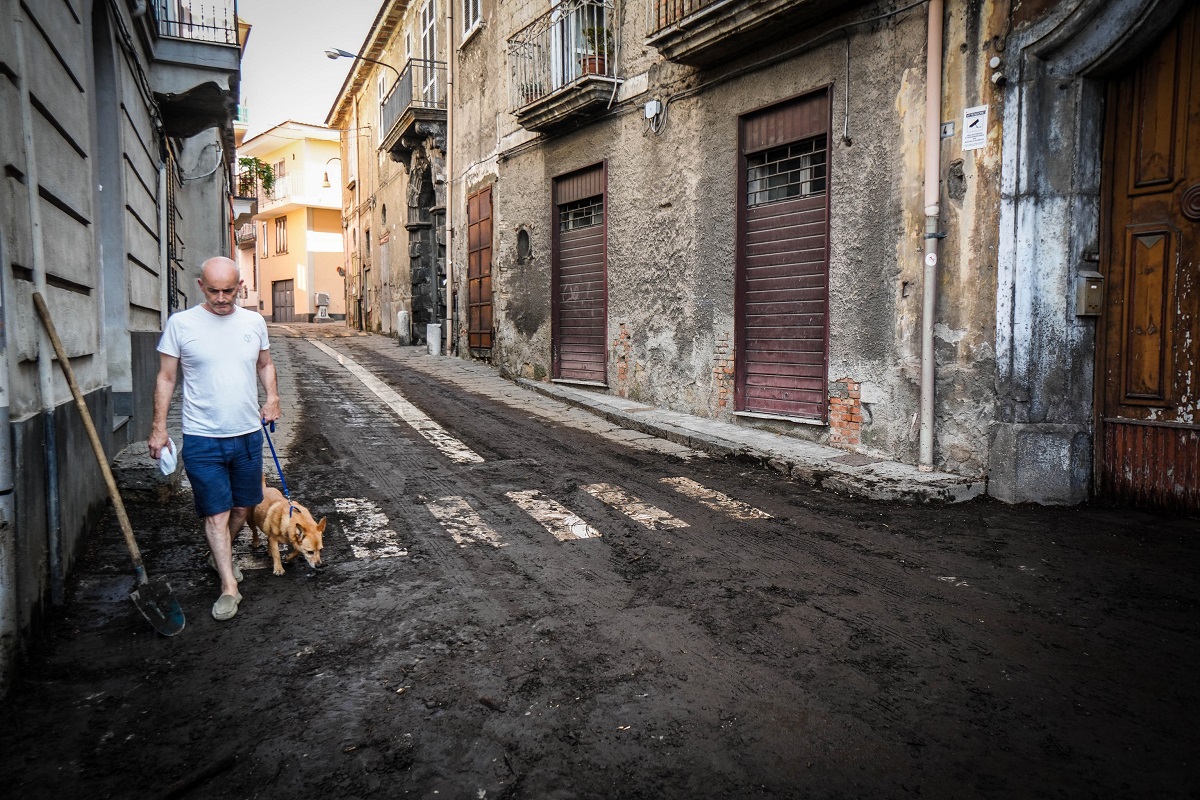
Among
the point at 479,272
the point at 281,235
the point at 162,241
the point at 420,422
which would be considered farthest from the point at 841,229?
the point at 281,235

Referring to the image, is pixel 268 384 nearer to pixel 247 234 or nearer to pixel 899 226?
pixel 899 226

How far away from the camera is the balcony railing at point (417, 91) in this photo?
18.9 meters

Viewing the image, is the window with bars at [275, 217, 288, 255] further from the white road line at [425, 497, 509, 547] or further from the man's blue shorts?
the man's blue shorts

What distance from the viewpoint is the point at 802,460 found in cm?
720

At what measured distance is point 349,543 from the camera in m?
5.05

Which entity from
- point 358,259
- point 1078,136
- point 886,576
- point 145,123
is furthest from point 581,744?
point 358,259

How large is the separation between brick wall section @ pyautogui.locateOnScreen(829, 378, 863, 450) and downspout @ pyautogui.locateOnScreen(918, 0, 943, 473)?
34.1 inches

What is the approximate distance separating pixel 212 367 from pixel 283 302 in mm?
42151

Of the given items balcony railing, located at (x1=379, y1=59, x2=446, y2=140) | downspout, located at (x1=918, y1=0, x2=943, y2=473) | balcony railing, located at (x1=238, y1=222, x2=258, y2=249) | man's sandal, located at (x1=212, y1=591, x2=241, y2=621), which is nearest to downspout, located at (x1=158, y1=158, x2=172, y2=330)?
man's sandal, located at (x1=212, y1=591, x2=241, y2=621)

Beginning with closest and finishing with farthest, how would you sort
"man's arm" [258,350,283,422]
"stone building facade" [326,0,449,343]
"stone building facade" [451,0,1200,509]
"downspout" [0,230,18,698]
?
1. "downspout" [0,230,18,698]
2. "man's arm" [258,350,283,422]
3. "stone building facade" [451,0,1200,509]
4. "stone building facade" [326,0,449,343]

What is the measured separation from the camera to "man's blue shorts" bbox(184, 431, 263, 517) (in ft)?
13.1

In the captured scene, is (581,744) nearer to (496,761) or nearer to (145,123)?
(496,761)

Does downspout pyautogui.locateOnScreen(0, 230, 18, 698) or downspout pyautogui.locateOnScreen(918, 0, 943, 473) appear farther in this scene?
downspout pyautogui.locateOnScreen(918, 0, 943, 473)

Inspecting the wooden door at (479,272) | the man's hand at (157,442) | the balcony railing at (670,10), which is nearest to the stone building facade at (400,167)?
the wooden door at (479,272)
